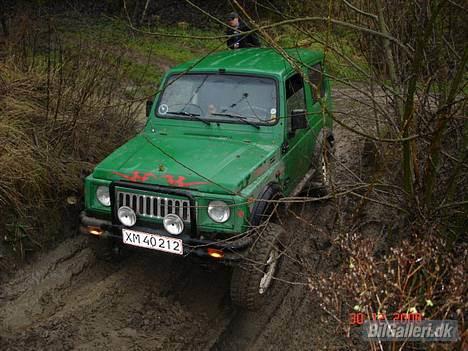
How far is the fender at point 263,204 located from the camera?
4.52m

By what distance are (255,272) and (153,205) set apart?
94 centimetres

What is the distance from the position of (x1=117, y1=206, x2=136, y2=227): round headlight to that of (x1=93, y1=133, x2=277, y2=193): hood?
0.24 meters

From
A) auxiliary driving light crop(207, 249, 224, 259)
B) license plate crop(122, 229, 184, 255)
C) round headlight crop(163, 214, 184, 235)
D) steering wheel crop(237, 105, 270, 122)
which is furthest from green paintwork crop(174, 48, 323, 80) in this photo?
auxiliary driving light crop(207, 249, 224, 259)

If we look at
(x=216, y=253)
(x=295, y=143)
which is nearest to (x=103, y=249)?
(x=216, y=253)

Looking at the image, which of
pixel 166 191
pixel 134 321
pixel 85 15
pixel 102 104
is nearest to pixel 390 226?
pixel 166 191

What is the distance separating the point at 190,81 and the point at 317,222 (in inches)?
84.7

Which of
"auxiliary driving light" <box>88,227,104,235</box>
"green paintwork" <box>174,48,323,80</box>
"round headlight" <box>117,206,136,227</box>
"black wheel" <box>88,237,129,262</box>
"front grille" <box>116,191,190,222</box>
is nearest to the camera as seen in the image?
"front grille" <box>116,191,190,222</box>

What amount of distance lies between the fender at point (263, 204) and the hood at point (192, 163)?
16 cm

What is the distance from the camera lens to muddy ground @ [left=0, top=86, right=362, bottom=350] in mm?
4312

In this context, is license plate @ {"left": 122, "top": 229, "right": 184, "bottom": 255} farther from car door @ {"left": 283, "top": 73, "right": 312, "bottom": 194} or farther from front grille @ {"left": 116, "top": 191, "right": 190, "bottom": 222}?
car door @ {"left": 283, "top": 73, "right": 312, "bottom": 194}

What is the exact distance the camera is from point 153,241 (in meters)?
4.43

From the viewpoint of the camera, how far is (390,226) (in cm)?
499

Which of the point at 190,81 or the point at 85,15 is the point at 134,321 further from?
the point at 85,15

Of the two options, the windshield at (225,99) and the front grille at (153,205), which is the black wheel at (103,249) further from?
the windshield at (225,99)
